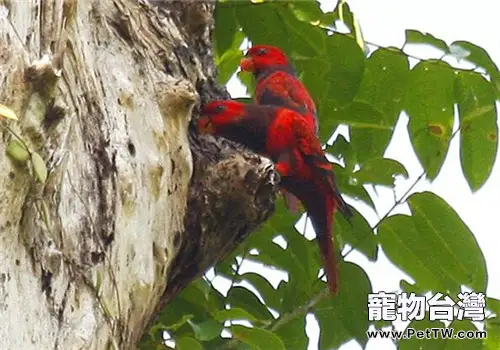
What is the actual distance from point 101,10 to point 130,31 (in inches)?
3.2

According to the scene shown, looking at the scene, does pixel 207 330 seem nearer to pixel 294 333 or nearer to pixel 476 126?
pixel 294 333

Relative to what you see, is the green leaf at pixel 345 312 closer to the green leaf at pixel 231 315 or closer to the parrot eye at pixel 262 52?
the green leaf at pixel 231 315

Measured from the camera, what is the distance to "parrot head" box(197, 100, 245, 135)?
2.69 metres

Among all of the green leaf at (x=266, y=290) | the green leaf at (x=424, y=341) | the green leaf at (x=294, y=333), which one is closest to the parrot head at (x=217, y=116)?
the green leaf at (x=266, y=290)

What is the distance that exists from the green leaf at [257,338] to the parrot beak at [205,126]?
19.2 inches

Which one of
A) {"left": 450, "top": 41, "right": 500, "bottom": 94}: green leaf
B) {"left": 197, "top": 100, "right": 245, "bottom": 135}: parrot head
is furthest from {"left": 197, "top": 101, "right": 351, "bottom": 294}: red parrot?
{"left": 450, "top": 41, "right": 500, "bottom": 94}: green leaf

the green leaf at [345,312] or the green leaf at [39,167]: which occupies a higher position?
the green leaf at [345,312]

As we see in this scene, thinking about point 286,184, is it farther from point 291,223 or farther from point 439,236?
point 439,236

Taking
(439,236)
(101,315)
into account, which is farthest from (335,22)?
(101,315)

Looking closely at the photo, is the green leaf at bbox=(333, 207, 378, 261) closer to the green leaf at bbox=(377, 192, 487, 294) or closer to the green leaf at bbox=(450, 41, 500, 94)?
the green leaf at bbox=(377, 192, 487, 294)

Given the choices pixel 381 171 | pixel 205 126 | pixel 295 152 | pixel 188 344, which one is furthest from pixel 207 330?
pixel 295 152

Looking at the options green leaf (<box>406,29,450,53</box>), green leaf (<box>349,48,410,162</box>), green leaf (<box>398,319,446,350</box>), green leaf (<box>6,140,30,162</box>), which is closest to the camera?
green leaf (<box>6,140,30,162</box>)

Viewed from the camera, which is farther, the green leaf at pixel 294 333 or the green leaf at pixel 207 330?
the green leaf at pixel 294 333

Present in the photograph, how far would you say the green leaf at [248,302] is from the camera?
2844mm
